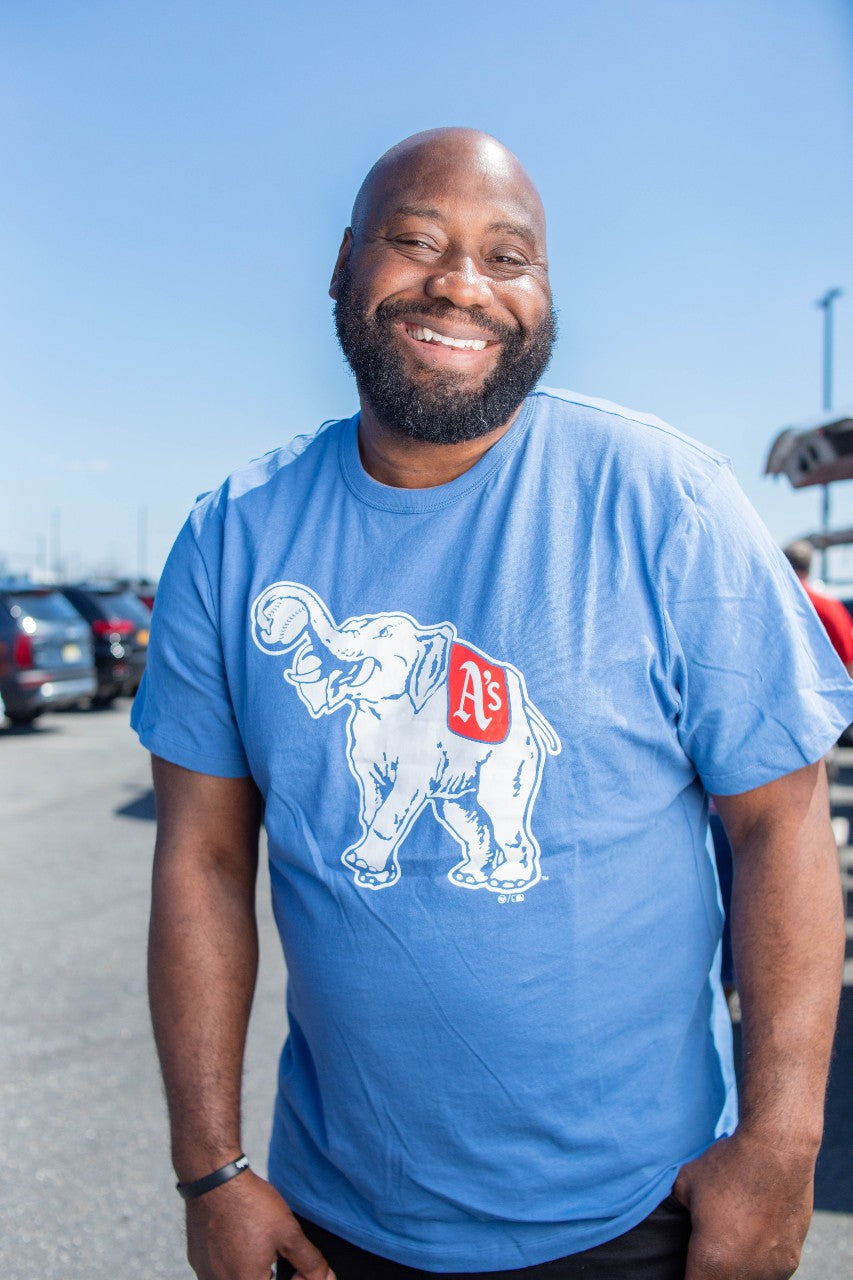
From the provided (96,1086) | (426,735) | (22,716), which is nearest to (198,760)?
(426,735)

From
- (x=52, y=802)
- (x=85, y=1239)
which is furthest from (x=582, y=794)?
(x=52, y=802)

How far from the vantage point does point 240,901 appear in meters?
1.80

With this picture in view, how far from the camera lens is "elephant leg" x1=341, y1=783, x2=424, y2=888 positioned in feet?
4.76

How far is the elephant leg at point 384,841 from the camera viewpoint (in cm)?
145

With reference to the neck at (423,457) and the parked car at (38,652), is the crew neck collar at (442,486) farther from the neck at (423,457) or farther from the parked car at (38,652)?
the parked car at (38,652)

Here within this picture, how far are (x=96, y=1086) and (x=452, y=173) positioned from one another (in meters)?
3.47

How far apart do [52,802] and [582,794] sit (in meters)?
8.61

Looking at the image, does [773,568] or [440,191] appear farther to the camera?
[440,191]

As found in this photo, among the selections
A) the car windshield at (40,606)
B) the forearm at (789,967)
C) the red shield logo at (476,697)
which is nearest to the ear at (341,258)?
the red shield logo at (476,697)

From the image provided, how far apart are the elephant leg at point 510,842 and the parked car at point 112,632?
1494 centimetres

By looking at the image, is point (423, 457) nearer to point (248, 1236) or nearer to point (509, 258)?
point (509, 258)

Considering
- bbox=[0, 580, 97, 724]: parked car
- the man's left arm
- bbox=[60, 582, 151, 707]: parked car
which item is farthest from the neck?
bbox=[60, 582, 151, 707]: parked car

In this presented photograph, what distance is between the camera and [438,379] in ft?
5.43

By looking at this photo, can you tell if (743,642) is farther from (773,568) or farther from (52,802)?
(52,802)
